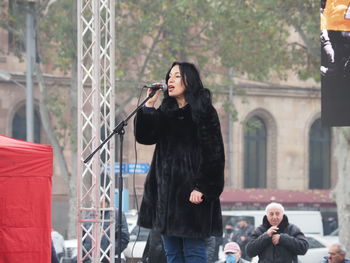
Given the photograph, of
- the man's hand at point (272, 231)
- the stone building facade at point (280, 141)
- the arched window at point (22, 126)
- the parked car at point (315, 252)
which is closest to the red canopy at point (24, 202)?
the man's hand at point (272, 231)

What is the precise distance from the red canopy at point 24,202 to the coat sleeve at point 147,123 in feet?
9.84

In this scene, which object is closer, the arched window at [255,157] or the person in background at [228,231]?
the person in background at [228,231]

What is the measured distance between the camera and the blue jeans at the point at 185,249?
852 centimetres

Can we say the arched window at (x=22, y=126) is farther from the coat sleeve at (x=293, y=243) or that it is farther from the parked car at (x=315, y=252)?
the coat sleeve at (x=293, y=243)

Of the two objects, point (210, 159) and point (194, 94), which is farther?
point (194, 94)

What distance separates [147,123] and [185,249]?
0.96 metres

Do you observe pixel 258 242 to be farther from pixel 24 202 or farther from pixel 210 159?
pixel 210 159

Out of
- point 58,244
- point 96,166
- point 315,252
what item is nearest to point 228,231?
point 315,252

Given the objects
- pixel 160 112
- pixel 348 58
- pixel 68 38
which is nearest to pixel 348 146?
pixel 68 38

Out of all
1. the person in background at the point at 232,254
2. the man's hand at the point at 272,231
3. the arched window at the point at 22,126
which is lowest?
the person in background at the point at 232,254

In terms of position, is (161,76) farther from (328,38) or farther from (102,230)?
(328,38)

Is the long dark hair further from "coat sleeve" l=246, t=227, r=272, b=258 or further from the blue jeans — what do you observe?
"coat sleeve" l=246, t=227, r=272, b=258

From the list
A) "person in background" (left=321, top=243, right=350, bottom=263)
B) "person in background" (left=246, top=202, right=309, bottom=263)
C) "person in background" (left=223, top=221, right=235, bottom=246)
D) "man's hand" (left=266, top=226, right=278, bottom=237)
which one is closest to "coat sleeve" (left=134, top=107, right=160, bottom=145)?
"person in background" (left=246, top=202, right=309, bottom=263)

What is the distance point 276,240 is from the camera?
1204 centimetres
